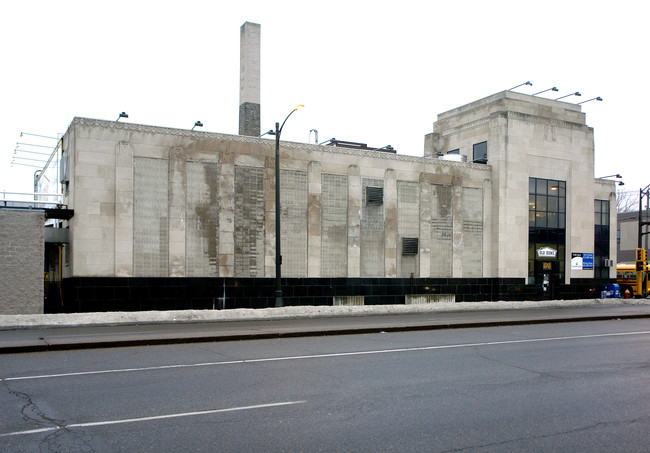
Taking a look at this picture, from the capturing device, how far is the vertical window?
3369 cm

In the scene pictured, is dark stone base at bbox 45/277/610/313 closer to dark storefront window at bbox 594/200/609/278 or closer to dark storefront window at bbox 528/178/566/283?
dark storefront window at bbox 528/178/566/283

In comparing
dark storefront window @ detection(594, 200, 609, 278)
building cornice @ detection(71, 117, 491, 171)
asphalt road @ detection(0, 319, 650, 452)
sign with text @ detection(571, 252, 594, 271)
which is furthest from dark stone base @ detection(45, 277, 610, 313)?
asphalt road @ detection(0, 319, 650, 452)

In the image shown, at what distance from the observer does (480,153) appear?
1345 inches

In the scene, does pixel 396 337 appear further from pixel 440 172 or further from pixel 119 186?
pixel 440 172

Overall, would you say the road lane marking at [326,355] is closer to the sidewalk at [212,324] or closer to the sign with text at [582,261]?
the sidewalk at [212,324]

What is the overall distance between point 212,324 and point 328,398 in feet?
38.7

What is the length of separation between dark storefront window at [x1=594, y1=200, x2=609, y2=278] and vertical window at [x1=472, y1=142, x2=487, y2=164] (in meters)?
10.1

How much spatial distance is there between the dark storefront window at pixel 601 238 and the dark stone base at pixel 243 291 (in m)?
7.55

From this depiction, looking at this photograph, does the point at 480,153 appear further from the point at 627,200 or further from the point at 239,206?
the point at 627,200

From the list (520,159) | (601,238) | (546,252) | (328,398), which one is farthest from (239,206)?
(601,238)

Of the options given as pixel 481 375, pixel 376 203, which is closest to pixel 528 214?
pixel 376 203

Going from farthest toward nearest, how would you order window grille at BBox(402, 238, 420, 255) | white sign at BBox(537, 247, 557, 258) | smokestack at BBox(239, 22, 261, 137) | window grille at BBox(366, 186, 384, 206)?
white sign at BBox(537, 247, 557, 258) → smokestack at BBox(239, 22, 261, 137) → window grille at BBox(402, 238, 420, 255) → window grille at BBox(366, 186, 384, 206)

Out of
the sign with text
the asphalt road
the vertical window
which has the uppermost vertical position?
the vertical window

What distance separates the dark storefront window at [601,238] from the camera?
37562 millimetres
